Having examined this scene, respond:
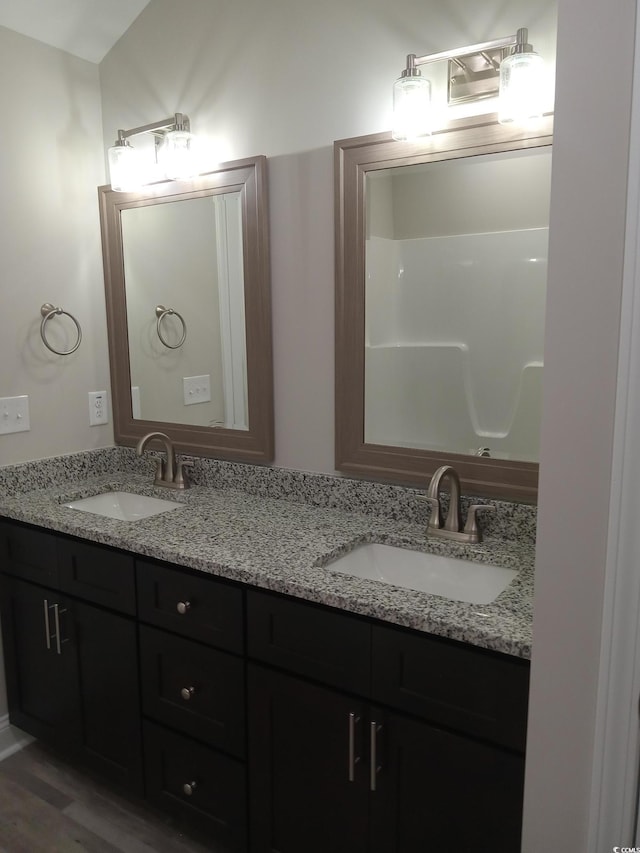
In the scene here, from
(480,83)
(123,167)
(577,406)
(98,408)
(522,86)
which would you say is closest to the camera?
(577,406)

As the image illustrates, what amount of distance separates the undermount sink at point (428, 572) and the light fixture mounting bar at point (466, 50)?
1193mm

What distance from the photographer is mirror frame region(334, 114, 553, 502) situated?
5.11ft

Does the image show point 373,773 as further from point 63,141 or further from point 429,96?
point 63,141

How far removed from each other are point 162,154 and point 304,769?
5.99 feet

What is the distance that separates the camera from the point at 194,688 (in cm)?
162

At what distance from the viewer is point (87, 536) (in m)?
1.76

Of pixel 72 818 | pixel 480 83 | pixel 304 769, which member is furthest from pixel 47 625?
pixel 480 83

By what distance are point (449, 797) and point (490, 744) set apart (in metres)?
0.16

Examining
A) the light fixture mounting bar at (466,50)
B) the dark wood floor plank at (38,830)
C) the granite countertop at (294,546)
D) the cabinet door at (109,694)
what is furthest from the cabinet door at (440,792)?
the light fixture mounting bar at (466,50)

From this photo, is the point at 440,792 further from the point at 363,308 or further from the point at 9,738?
the point at 9,738

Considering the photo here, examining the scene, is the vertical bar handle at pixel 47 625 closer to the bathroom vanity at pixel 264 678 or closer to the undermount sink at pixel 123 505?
the bathroom vanity at pixel 264 678

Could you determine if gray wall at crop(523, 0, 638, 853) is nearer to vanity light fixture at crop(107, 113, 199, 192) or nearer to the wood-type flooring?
the wood-type flooring

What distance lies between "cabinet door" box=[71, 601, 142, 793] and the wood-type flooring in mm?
123

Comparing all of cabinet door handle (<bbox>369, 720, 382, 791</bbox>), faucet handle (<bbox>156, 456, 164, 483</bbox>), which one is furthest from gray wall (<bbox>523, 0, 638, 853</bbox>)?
faucet handle (<bbox>156, 456, 164, 483</bbox>)
